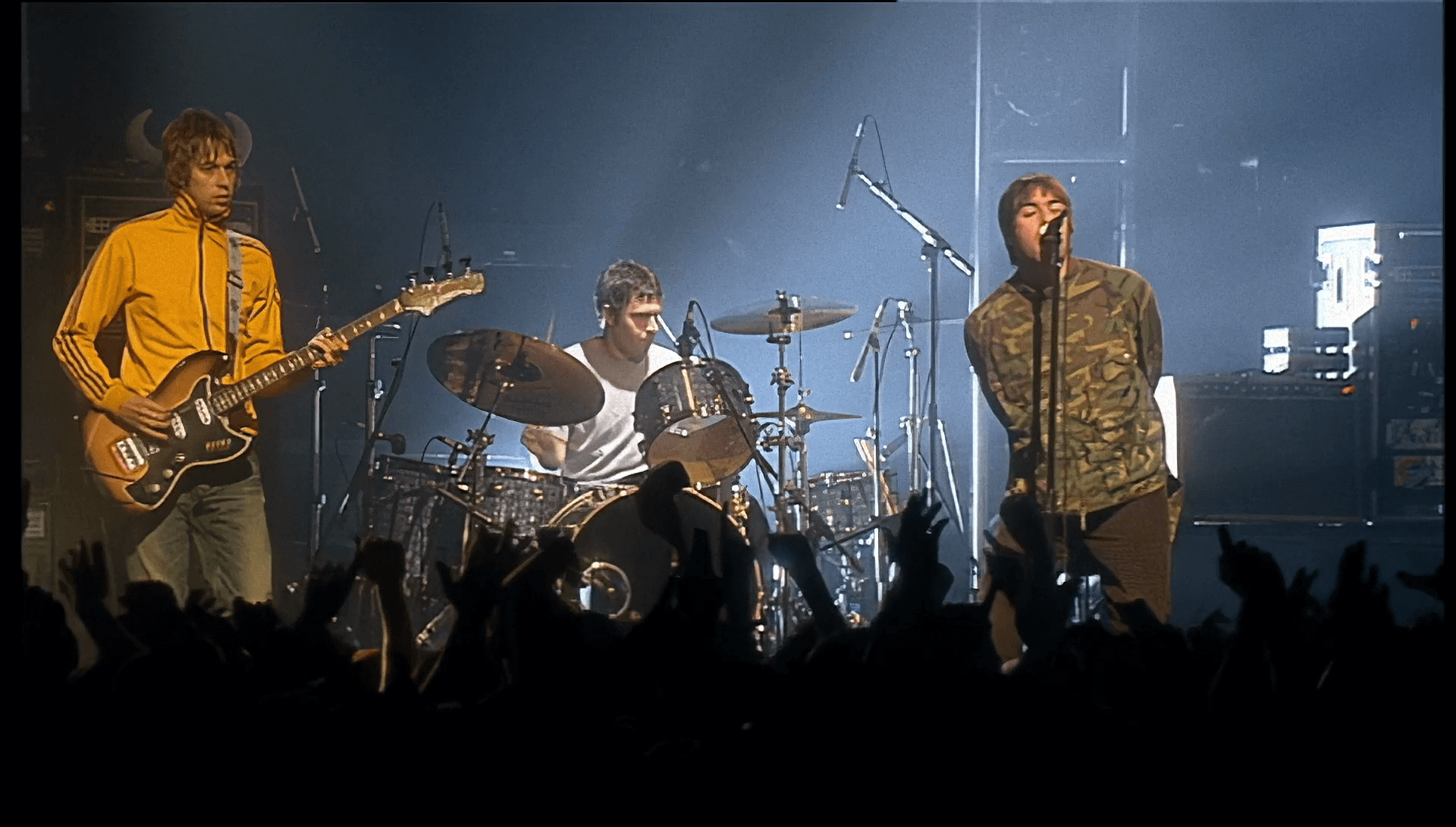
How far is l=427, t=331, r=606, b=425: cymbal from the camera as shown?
4.29 metres

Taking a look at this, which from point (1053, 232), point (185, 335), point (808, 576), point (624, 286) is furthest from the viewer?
point (624, 286)

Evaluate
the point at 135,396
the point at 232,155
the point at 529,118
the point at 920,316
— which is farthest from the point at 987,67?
the point at 135,396

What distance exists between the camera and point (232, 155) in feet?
12.9

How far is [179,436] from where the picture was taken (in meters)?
3.79

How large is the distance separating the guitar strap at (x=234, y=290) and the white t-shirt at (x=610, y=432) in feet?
3.42

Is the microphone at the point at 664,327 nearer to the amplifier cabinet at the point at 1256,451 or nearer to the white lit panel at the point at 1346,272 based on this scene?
the amplifier cabinet at the point at 1256,451

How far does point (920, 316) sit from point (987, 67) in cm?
87

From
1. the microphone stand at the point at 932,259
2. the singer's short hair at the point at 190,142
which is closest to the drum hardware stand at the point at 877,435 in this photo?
the microphone stand at the point at 932,259

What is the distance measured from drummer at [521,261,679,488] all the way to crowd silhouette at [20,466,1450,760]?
8.77ft

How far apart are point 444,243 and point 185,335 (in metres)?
0.81

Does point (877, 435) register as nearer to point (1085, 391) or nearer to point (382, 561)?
point (1085, 391)

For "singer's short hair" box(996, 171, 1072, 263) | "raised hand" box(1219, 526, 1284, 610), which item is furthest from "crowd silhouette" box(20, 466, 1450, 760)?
"singer's short hair" box(996, 171, 1072, 263)

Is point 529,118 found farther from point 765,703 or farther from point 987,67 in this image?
point 765,703

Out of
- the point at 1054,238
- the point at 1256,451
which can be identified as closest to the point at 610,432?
the point at 1054,238
